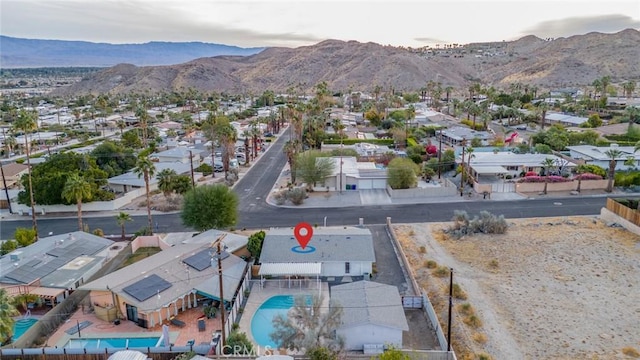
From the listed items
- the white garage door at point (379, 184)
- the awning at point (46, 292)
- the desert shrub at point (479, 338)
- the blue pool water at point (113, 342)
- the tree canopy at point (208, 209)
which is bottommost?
the blue pool water at point (113, 342)

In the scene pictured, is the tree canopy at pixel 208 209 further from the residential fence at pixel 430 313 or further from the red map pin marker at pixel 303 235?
the residential fence at pixel 430 313

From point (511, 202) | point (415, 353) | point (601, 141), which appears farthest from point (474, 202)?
point (601, 141)

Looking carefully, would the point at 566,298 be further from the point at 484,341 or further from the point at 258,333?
the point at 258,333

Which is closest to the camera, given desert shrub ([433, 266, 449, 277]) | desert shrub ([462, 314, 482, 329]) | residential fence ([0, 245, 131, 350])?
residential fence ([0, 245, 131, 350])

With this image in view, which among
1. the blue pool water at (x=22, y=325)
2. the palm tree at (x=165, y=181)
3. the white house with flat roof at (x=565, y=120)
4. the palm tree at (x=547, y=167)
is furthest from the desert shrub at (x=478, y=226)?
the white house with flat roof at (x=565, y=120)

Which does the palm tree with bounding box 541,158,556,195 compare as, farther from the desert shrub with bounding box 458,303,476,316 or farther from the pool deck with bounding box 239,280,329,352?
the pool deck with bounding box 239,280,329,352

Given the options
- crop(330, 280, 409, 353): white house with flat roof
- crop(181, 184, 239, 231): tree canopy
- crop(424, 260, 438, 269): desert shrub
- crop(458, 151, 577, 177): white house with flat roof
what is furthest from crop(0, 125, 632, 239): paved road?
crop(330, 280, 409, 353): white house with flat roof
